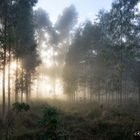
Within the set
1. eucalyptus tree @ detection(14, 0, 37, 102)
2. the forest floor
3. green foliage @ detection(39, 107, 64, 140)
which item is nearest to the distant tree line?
eucalyptus tree @ detection(14, 0, 37, 102)

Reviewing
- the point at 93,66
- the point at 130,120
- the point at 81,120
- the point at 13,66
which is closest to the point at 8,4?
the point at 13,66

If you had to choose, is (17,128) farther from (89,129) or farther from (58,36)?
(58,36)

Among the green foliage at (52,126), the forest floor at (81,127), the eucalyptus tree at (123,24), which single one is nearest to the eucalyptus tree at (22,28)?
the forest floor at (81,127)

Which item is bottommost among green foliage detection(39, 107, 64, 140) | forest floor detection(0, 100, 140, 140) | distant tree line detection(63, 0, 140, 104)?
forest floor detection(0, 100, 140, 140)

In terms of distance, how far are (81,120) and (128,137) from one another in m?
5.03

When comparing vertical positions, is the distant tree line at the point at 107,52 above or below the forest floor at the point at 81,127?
above

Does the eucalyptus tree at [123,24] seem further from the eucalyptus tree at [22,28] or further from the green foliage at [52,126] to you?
the green foliage at [52,126]

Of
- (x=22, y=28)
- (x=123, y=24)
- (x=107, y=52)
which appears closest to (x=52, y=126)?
(x=22, y=28)

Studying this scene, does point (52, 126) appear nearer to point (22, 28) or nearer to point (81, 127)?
point (81, 127)

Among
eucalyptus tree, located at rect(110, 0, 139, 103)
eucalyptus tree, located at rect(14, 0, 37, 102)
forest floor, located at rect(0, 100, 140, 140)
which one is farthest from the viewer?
eucalyptus tree, located at rect(110, 0, 139, 103)

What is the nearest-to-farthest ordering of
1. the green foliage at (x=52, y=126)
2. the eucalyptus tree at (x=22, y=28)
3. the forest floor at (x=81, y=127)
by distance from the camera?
the green foliage at (x=52, y=126) < the forest floor at (x=81, y=127) < the eucalyptus tree at (x=22, y=28)

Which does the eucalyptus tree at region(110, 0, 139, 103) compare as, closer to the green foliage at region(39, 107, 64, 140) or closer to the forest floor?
the forest floor

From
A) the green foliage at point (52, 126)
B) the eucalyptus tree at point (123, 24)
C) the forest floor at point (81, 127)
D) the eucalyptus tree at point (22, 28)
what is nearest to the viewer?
the green foliage at point (52, 126)

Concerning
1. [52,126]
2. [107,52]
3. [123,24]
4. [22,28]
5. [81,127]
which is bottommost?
[81,127]
